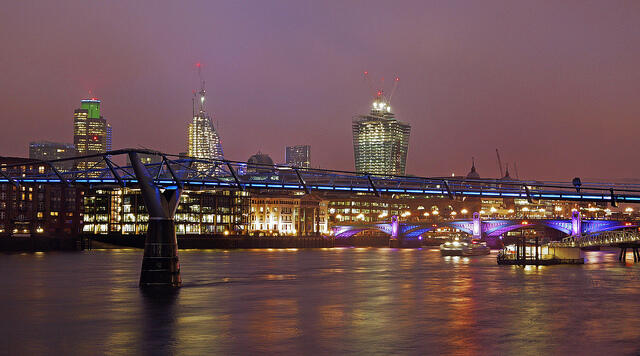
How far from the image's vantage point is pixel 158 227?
71312mm

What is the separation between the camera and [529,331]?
172 feet

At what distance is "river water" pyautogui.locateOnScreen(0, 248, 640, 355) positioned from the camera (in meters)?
46.8

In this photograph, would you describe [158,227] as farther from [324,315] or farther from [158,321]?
[324,315]

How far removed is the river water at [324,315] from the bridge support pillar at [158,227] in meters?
2.76

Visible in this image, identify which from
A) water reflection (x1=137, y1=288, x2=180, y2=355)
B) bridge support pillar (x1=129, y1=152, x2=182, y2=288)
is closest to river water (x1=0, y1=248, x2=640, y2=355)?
water reflection (x1=137, y1=288, x2=180, y2=355)

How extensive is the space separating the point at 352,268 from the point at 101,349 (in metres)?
83.1

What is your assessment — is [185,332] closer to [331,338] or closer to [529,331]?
[331,338]

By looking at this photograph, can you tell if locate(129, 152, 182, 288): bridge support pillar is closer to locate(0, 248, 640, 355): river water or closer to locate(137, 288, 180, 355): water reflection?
locate(137, 288, 180, 355): water reflection

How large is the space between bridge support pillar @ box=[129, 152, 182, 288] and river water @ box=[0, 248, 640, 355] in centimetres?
276

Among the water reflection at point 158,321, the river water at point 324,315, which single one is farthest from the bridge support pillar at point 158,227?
the river water at point 324,315

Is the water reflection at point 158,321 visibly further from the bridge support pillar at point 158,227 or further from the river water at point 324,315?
the bridge support pillar at point 158,227

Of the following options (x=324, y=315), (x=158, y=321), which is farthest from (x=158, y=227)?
(x=324, y=315)

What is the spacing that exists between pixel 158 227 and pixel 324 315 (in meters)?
18.6

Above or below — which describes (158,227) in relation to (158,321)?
above
